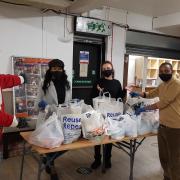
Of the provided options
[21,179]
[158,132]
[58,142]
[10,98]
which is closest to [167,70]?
[158,132]

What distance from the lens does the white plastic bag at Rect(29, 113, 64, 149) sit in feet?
6.99

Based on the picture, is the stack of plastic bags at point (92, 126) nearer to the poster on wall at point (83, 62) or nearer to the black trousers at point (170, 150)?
the black trousers at point (170, 150)

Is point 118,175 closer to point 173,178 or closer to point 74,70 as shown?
point 173,178

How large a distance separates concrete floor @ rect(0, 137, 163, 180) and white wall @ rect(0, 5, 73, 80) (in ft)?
4.82

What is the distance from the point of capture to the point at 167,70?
271 cm

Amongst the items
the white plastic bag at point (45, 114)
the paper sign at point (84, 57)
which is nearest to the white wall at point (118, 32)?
the paper sign at point (84, 57)

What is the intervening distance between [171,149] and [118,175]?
0.86 m

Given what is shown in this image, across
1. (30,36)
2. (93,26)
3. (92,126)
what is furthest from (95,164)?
(93,26)

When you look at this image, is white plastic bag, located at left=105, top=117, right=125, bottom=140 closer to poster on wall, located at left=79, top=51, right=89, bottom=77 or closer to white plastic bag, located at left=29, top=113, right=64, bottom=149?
white plastic bag, located at left=29, top=113, right=64, bottom=149

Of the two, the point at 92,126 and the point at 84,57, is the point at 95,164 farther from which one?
the point at 84,57

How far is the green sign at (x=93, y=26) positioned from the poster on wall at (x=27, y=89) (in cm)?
92

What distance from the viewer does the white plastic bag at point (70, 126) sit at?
7.39 feet

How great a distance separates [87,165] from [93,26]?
255 cm

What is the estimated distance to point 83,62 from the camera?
4.82 m
